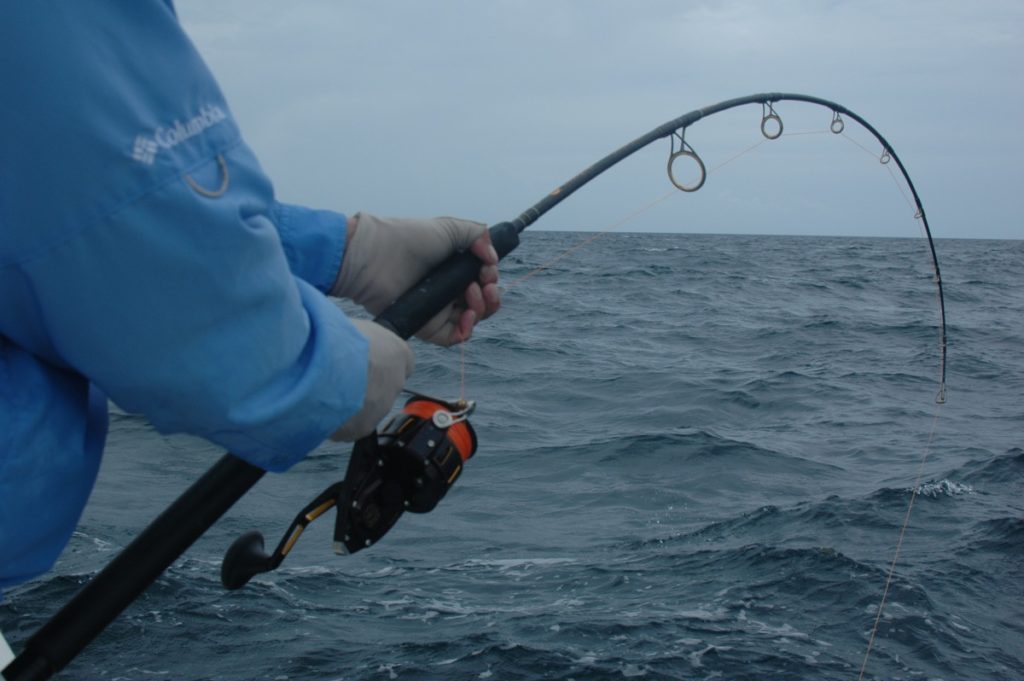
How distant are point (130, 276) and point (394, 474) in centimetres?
79

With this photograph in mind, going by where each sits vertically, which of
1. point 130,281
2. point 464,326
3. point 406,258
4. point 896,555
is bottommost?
point 896,555

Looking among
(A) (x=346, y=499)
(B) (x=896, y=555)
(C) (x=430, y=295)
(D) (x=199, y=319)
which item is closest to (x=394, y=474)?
(A) (x=346, y=499)

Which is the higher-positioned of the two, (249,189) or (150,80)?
(150,80)

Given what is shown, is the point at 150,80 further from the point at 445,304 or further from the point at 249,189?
the point at 445,304

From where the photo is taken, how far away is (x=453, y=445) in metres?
1.63

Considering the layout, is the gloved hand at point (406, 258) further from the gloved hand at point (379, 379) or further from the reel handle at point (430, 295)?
the gloved hand at point (379, 379)

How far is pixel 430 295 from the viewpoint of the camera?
5.54 ft

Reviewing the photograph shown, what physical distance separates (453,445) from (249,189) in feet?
2.29

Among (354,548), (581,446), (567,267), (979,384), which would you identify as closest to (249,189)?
(354,548)

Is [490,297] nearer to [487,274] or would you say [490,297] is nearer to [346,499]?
[487,274]

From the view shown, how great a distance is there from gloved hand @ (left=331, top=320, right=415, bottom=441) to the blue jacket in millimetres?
80

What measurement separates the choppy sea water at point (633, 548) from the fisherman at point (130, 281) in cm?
248

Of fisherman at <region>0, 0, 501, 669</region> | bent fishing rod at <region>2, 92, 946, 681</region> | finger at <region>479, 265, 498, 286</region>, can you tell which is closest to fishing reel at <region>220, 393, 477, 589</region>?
bent fishing rod at <region>2, 92, 946, 681</region>

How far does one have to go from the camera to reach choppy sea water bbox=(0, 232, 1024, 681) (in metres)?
3.54
